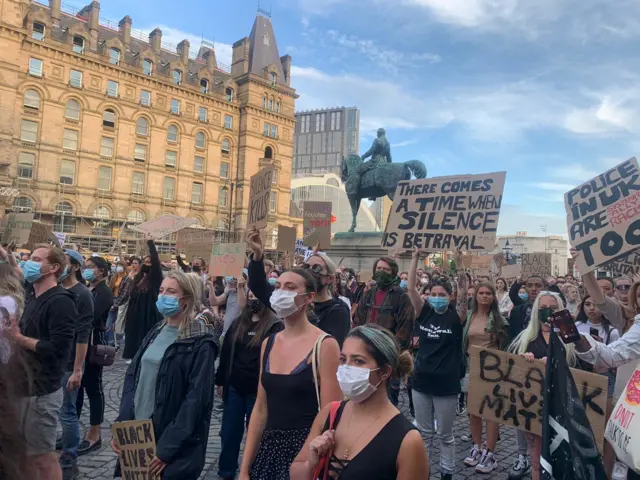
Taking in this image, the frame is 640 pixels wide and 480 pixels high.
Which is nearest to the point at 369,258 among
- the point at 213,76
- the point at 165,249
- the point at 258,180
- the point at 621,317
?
the point at 258,180

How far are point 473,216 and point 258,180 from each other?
3337mm

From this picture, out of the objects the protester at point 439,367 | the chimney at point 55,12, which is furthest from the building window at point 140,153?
the protester at point 439,367

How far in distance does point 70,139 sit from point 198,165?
12178 mm

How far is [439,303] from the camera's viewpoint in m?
4.97

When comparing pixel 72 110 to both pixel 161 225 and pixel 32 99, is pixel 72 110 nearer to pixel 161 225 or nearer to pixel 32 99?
pixel 32 99

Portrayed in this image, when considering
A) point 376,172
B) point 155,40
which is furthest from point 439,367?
point 155,40

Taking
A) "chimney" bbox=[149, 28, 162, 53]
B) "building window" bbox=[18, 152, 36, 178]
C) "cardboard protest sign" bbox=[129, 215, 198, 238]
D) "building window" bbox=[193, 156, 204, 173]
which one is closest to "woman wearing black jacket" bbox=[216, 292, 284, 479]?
"cardboard protest sign" bbox=[129, 215, 198, 238]

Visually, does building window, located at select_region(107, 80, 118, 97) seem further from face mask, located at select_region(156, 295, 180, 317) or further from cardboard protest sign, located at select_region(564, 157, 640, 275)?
cardboard protest sign, located at select_region(564, 157, 640, 275)

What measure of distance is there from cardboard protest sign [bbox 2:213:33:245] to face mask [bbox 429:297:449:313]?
1004 centimetres

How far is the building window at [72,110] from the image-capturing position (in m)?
40.7

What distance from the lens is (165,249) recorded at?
4556 cm

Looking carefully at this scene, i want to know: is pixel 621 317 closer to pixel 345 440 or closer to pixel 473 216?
pixel 473 216

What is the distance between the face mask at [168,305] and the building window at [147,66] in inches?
1897

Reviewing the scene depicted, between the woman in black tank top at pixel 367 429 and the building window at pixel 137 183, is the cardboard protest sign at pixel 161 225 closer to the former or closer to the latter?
the woman in black tank top at pixel 367 429
